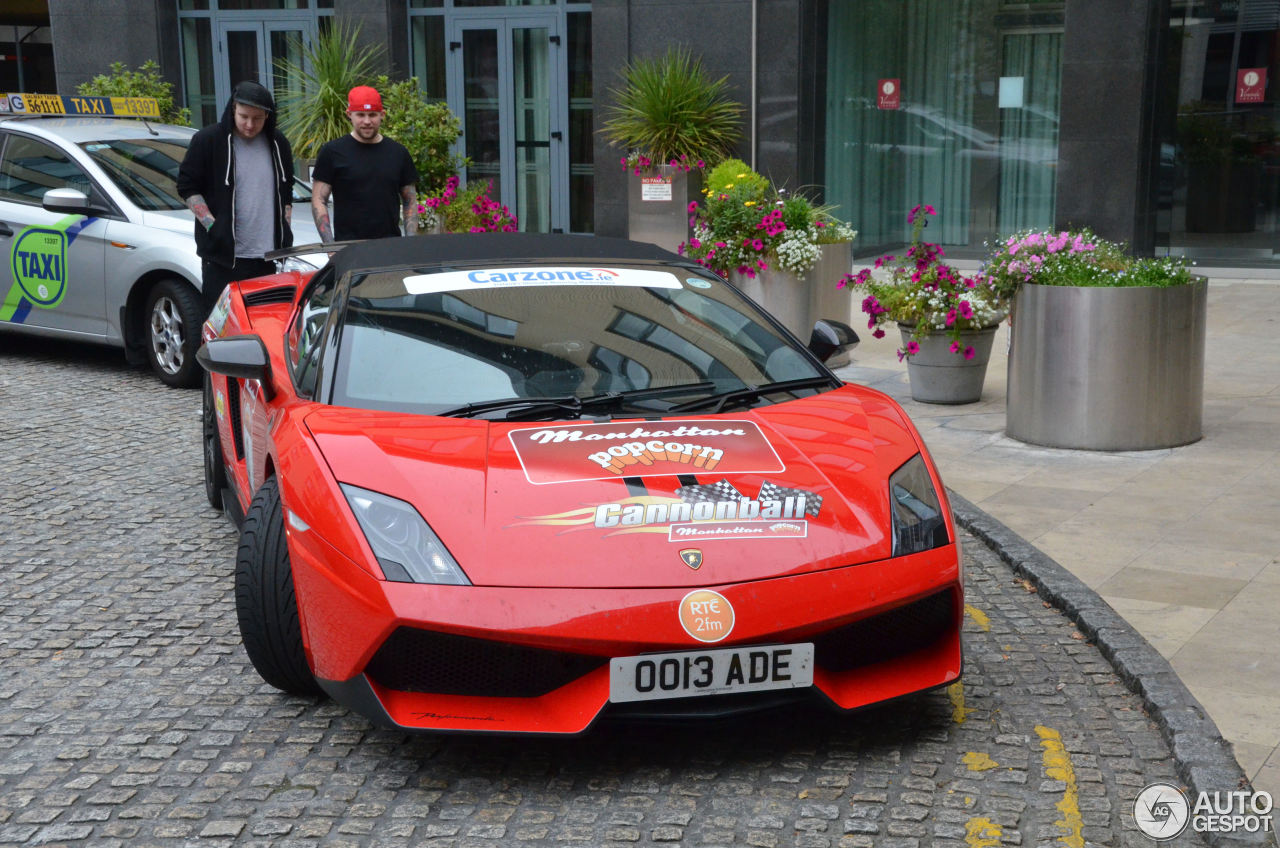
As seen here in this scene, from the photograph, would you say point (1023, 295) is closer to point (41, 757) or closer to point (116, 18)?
point (41, 757)

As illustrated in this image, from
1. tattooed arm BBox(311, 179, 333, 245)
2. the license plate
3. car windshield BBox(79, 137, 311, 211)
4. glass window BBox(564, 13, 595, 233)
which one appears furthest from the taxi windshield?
glass window BBox(564, 13, 595, 233)

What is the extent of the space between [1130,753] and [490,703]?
5.74 ft

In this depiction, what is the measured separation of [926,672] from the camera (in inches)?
154

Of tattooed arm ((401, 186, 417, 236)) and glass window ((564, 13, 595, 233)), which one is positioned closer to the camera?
tattooed arm ((401, 186, 417, 236))

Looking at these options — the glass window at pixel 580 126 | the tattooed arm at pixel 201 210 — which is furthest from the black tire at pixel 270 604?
the glass window at pixel 580 126

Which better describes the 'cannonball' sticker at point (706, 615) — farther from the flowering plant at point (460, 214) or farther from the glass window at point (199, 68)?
the glass window at point (199, 68)

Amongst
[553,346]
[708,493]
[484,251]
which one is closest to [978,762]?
[708,493]

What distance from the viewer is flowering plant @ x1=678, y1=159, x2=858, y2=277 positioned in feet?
33.6

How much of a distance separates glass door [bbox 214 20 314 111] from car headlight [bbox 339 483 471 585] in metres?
16.3

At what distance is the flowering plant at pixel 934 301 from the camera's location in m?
8.60

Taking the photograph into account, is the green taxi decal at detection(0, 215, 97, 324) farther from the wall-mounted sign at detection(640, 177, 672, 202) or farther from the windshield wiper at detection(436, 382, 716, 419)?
the wall-mounted sign at detection(640, 177, 672, 202)

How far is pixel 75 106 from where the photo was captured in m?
11.7

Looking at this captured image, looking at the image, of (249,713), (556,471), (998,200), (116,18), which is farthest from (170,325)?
(116,18)

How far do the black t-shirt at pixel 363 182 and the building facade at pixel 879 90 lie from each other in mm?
8086
